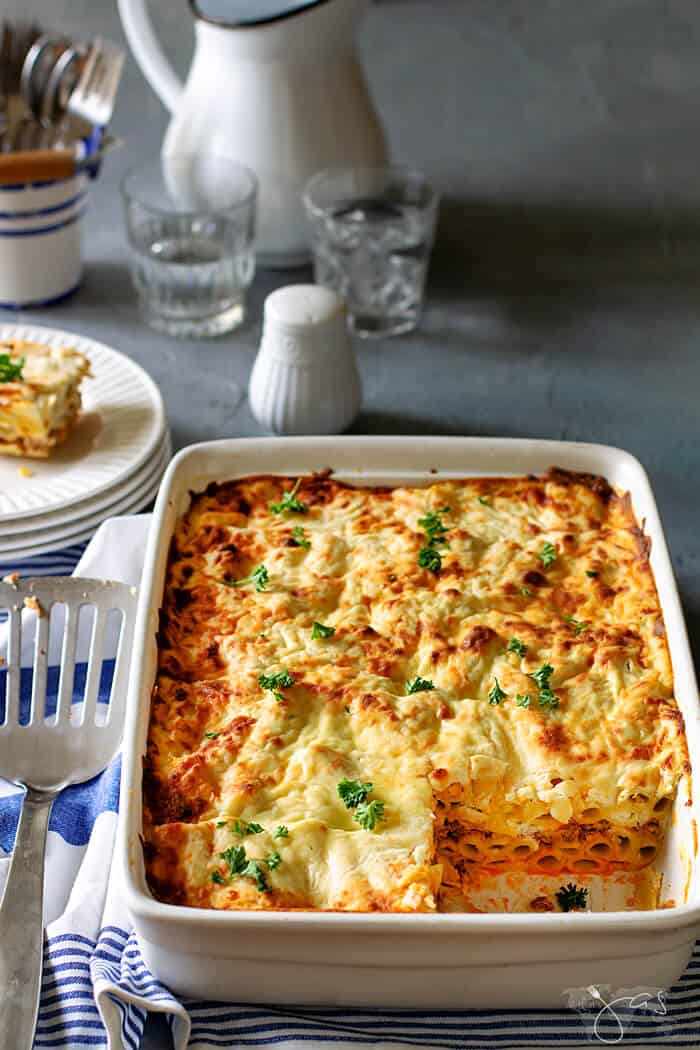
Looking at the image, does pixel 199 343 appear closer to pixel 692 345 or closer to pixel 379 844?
pixel 692 345

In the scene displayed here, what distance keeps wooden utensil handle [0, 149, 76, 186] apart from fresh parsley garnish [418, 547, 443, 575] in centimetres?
179

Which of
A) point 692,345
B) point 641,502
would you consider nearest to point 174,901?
point 641,502

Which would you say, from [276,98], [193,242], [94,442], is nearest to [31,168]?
[193,242]

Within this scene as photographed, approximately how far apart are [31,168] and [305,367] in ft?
3.40

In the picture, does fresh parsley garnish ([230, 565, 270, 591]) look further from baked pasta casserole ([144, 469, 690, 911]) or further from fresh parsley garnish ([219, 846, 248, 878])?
fresh parsley garnish ([219, 846, 248, 878])

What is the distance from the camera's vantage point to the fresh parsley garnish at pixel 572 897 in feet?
7.78

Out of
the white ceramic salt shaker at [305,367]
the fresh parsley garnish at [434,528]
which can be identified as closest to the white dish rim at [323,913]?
the fresh parsley garnish at [434,528]

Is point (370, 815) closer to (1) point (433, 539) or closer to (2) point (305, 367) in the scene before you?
(1) point (433, 539)

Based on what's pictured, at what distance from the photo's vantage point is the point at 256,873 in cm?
205

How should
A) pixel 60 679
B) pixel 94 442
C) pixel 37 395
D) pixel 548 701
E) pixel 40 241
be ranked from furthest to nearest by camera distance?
pixel 40 241
pixel 94 442
pixel 37 395
pixel 60 679
pixel 548 701

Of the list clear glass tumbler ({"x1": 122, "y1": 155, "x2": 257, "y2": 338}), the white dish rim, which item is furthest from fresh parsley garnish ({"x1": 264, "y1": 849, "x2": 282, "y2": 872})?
clear glass tumbler ({"x1": 122, "y1": 155, "x2": 257, "y2": 338})

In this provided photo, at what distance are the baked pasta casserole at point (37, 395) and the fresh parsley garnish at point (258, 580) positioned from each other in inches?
31.8

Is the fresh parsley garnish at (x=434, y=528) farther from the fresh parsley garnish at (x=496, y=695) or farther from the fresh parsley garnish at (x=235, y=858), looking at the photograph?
the fresh parsley garnish at (x=235, y=858)

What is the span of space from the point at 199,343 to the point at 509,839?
6.81 feet
